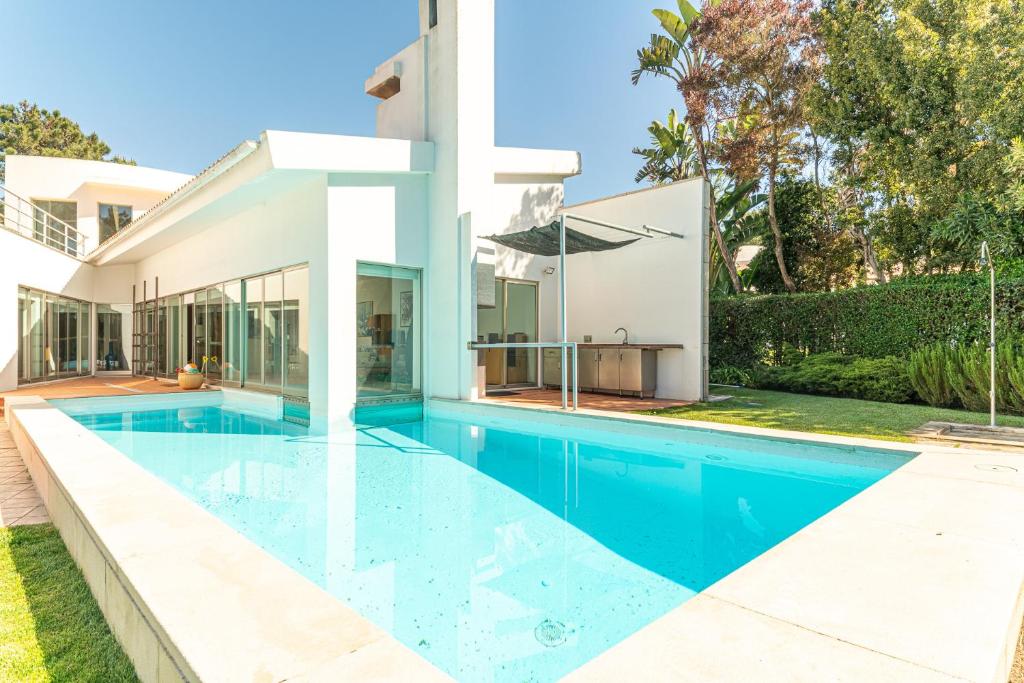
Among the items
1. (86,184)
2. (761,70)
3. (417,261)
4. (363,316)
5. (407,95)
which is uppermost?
(761,70)

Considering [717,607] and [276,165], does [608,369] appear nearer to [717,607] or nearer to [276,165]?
[276,165]

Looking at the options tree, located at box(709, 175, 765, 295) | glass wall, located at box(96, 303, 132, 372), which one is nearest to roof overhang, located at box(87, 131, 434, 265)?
glass wall, located at box(96, 303, 132, 372)

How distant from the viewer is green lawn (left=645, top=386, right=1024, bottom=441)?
730 cm

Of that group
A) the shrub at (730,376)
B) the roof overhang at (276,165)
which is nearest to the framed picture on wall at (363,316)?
the roof overhang at (276,165)

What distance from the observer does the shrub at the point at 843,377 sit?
10250 mm

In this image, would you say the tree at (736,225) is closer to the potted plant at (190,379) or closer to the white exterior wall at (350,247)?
the white exterior wall at (350,247)

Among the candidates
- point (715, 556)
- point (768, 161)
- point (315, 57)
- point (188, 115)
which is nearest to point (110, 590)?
point (715, 556)

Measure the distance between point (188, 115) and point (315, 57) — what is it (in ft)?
33.1

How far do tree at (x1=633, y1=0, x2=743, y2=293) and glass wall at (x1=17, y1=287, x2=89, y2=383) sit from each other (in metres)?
17.2

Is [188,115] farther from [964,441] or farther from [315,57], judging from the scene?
[964,441]

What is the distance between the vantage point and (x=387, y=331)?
9883 mm

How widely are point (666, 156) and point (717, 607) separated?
1717 cm

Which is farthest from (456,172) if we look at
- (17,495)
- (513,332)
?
(17,495)

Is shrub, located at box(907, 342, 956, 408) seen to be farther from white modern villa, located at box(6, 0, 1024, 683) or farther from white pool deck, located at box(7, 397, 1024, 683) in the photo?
white pool deck, located at box(7, 397, 1024, 683)
